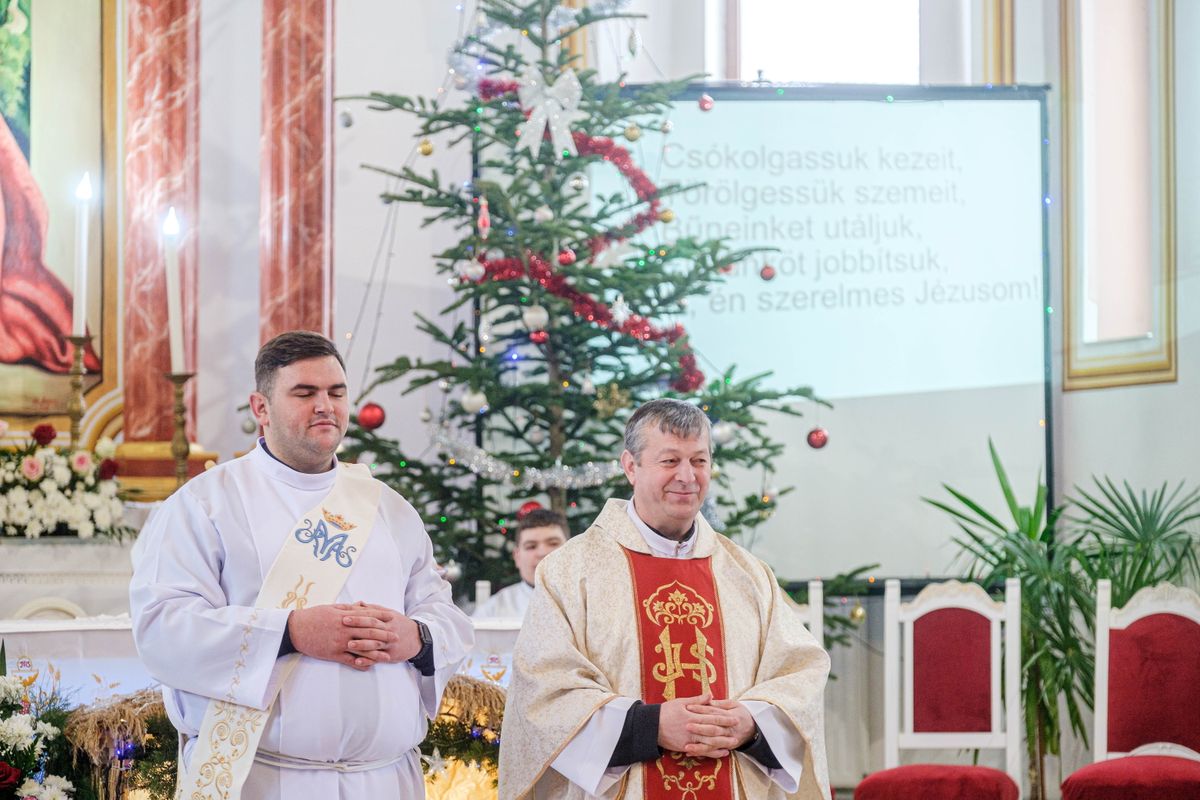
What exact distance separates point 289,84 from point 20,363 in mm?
1976

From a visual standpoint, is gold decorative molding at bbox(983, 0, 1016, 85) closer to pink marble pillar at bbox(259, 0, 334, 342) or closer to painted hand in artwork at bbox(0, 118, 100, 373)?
pink marble pillar at bbox(259, 0, 334, 342)

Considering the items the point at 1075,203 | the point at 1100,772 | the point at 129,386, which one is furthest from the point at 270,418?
the point at 1075,203

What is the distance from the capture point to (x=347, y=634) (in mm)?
2986

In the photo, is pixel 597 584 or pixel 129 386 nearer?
pixel 597 584

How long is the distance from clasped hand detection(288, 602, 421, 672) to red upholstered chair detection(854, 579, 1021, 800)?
2.99 meters

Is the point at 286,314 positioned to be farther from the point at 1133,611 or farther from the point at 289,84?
the point at 1133,611

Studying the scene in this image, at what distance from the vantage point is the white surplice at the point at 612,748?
3.16m

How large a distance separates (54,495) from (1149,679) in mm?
4570

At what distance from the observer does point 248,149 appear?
7602 millimetres

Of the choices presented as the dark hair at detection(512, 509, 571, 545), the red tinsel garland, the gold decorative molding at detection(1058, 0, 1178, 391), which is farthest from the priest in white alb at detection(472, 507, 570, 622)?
the gold decorative molding at detection(1058, 0, 1178, 391)

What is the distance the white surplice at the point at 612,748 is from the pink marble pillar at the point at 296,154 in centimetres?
456

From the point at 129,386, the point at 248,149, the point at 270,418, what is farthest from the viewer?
the point at 248,149

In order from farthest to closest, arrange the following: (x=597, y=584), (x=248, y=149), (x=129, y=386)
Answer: (x=248, y=149) < (x=129, y=386) < (x=597, y=584)

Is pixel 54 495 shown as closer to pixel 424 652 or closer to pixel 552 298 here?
pixel 552 298
